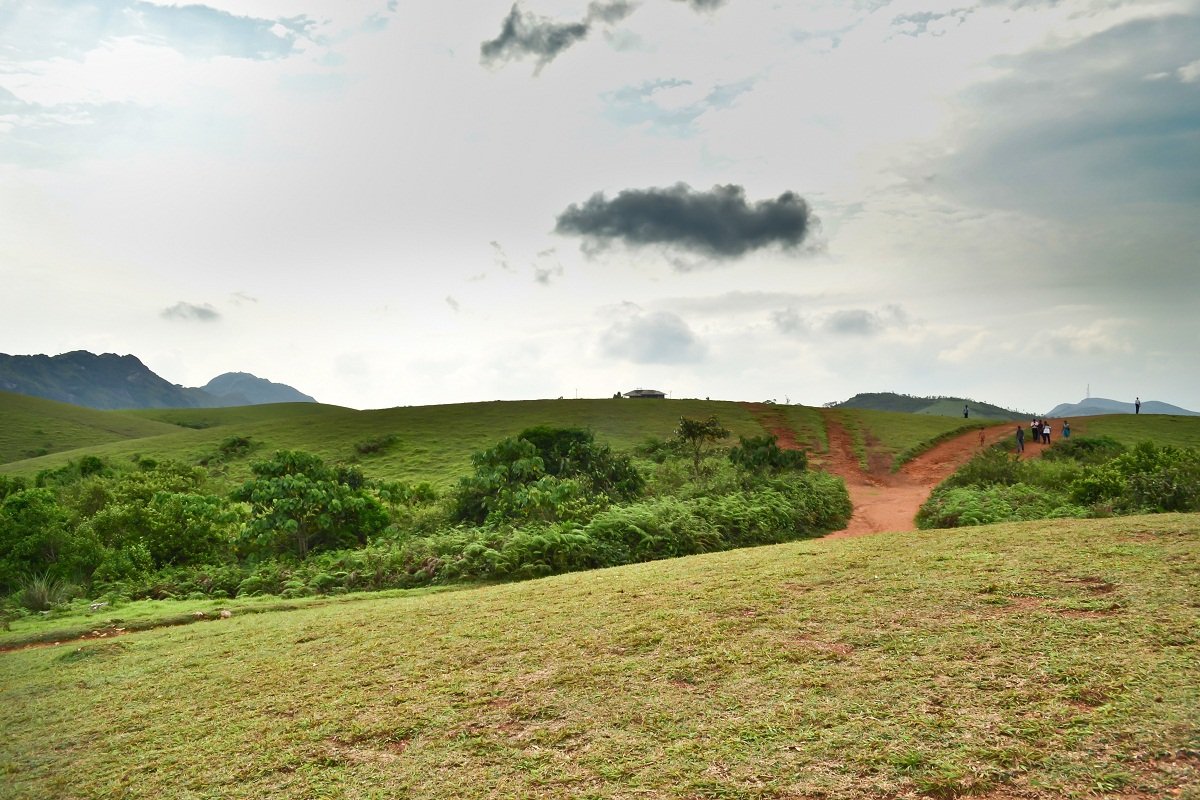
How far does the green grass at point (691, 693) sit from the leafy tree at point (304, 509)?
7.28 m

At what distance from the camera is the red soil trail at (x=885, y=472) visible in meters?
22.8

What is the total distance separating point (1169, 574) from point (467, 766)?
8.18 m

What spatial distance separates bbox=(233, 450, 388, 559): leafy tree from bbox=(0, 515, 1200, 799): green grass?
A: 287 inches

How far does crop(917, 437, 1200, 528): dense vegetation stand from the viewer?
1548 centimetres

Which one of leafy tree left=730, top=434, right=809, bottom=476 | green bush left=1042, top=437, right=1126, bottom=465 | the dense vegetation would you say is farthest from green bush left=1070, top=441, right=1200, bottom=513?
green bush left=1042, top=437, right=1126, bottom=465

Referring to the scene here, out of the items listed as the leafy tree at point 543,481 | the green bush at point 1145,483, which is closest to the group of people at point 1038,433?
the green bush at point 1145,483

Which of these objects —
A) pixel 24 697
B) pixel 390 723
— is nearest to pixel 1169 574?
pixel 390 723

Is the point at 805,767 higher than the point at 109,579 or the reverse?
higher

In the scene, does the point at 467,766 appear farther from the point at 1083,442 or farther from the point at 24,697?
the point at 1083,442

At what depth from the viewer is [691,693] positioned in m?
6.12

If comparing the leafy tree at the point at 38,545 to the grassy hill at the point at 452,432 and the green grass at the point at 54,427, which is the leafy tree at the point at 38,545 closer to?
the grassy hill at the point at 452,432

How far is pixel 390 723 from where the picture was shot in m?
6.23

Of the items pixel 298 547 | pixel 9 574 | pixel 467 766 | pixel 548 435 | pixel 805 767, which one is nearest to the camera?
pixel 805 767

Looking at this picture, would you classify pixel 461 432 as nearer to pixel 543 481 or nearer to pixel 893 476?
pixel 893 476
